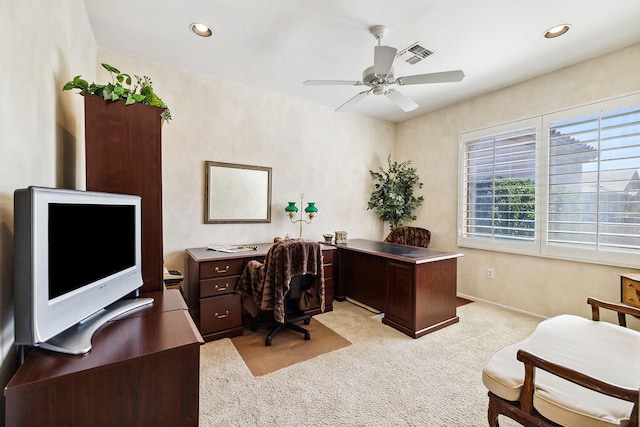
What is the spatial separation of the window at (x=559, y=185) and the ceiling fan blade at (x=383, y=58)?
7.39ft

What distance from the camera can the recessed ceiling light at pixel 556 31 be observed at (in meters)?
2.33

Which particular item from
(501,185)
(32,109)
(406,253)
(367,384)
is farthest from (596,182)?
(32,109)

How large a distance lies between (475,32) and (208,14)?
2.26 metres

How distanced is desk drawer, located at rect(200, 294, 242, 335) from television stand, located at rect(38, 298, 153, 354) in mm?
1294

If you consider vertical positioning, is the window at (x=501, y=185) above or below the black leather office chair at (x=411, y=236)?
above

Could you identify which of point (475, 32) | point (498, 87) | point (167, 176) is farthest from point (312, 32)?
point (498, 87)

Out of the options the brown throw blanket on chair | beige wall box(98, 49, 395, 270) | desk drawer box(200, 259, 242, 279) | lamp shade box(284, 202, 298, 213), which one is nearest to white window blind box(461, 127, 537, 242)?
beige wall box(98, 49, 395, 270)

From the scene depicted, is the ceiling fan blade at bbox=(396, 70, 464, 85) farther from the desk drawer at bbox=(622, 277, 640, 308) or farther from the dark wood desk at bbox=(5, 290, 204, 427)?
the dark wood desk at bbox=(5, 290, 204, 427)

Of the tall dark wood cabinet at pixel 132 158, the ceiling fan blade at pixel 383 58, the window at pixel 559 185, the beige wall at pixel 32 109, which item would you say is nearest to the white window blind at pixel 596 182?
the window at pixel 559 185

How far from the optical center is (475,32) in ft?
7.93

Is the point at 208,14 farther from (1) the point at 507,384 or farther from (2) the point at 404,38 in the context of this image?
(1) the point at 507,384

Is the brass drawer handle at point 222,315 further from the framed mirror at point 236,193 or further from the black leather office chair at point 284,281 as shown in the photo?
the framed mirror at point 236,193

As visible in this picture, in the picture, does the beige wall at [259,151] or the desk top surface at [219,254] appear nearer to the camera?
the desk top surface at [219,254]

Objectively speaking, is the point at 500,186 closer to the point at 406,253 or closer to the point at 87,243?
the point at 406,253
